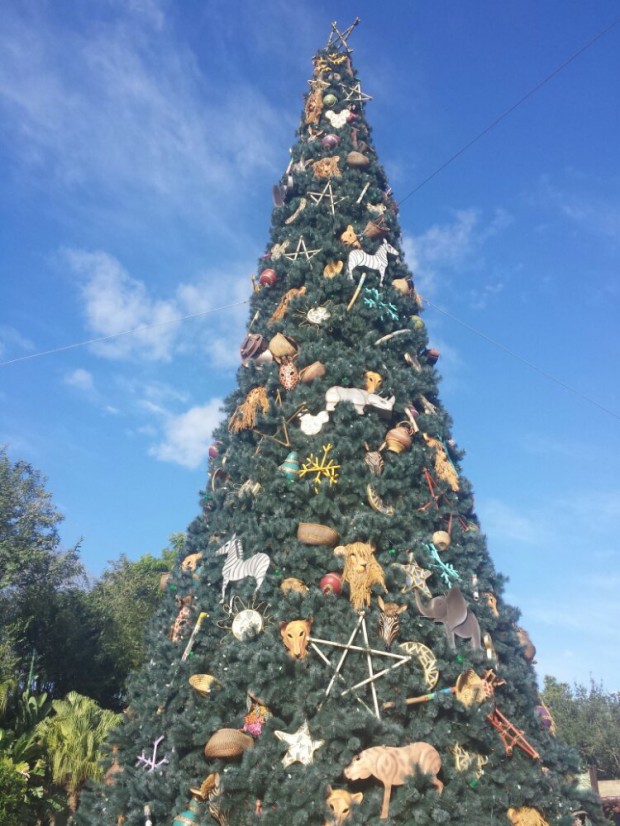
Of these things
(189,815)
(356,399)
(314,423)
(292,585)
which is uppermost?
(356,399)

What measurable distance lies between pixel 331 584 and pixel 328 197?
667cm

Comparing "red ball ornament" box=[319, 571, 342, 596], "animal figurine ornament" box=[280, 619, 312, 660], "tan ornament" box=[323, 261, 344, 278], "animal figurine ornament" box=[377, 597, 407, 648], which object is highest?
"tan ornament" box=[323, 261, 344, 278]

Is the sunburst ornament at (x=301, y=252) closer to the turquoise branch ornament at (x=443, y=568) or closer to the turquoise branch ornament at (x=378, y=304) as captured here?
the turquoise branch ornament at (x=378, y=304)

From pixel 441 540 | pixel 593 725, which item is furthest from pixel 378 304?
pixel 593 725

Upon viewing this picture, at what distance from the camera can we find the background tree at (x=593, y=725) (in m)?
23.8

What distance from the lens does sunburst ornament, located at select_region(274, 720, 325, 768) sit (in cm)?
536

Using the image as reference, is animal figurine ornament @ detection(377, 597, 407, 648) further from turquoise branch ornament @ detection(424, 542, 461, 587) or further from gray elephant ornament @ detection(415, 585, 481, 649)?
turquoise branch ornament @ detection(424, 542, 461, 587)

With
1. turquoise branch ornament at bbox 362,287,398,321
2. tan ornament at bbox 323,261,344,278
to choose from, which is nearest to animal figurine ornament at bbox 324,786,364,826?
turquoise branch ornament at bbox 362,287,398,321

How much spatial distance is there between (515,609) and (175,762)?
449 centimetres

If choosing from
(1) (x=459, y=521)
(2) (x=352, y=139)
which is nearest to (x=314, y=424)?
(1) (x=459, y=521)

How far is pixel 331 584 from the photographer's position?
6.28m

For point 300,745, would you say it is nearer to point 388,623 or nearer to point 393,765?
point 393,765

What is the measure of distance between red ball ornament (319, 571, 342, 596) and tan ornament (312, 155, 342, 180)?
7065mm

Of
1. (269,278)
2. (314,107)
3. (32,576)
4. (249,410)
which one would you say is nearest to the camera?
(249,410)
